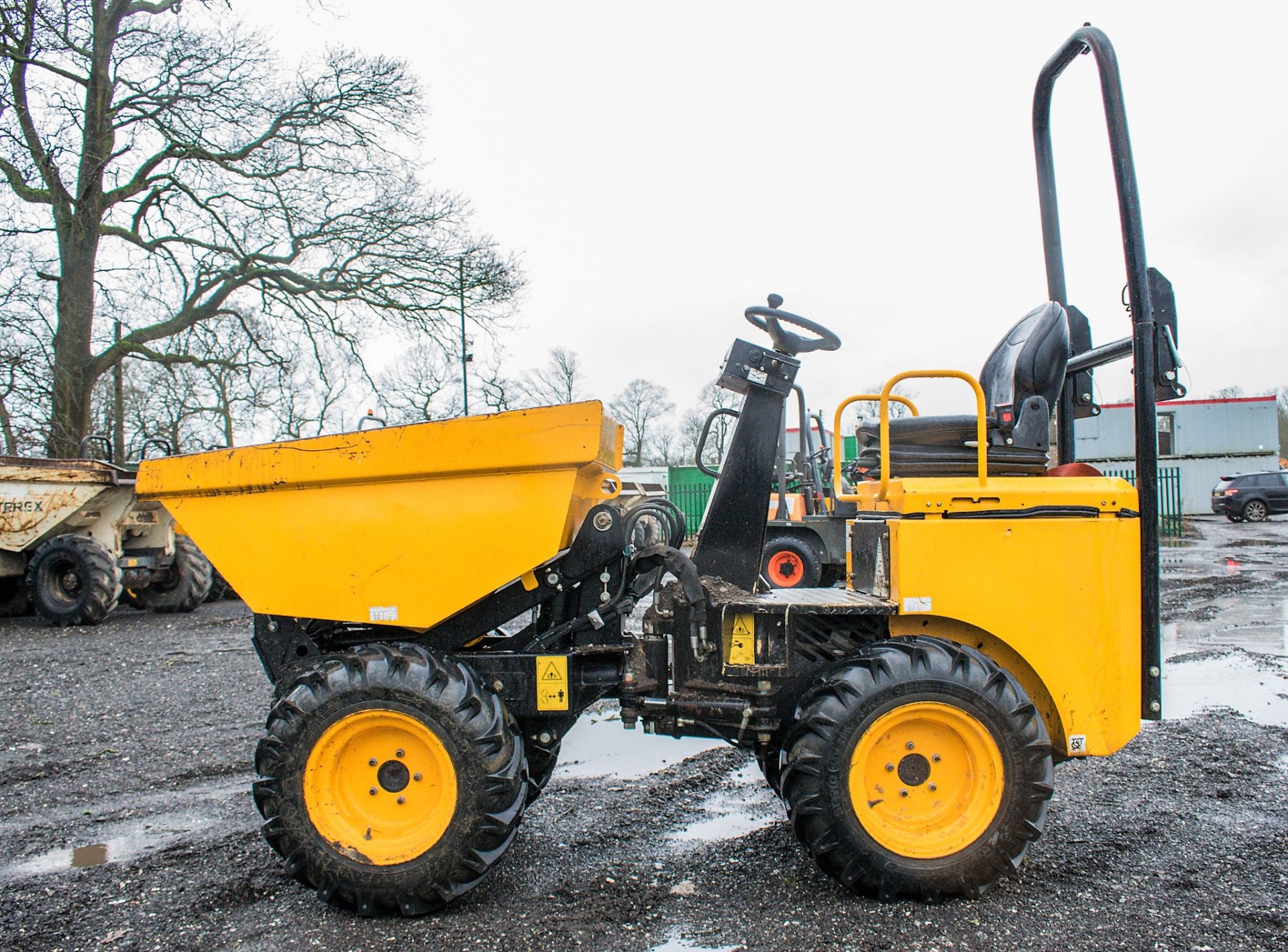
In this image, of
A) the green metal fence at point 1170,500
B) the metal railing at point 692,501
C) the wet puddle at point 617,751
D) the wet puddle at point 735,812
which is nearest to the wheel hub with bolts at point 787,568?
the wet puddle at point 617,751

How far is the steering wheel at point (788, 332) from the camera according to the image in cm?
360

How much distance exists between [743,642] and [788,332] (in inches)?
49.4

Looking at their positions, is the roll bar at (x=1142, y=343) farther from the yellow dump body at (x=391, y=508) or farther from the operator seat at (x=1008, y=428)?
the yellow dump body at (x=391, y=508)

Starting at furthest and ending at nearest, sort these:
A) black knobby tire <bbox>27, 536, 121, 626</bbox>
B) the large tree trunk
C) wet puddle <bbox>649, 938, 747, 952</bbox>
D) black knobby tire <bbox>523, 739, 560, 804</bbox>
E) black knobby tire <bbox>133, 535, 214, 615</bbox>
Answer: the large tree trunk → black knobby tire <bbox>133, 535, 214, 615</bbox> → black knobby tire <bbox>27, 536, 121, 626</bbox> → black knobby tire <bbox>523, 739, 560, 804</bbox> → wet puddle <bbox>649, 938, 747, 952</bbox>

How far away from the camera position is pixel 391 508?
3.28m

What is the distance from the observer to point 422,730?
3094 mm

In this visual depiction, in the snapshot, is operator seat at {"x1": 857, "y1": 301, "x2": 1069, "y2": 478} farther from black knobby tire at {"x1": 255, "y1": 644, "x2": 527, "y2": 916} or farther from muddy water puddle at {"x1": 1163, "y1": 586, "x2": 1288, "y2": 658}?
muddy water puddle at {"x1": 1163, "y1": 586, "x2": 1288, "y2": 658}

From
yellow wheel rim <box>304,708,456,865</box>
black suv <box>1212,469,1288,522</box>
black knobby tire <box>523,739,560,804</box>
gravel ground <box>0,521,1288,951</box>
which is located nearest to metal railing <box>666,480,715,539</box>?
black suv <box>1212,469,1288,522</box>

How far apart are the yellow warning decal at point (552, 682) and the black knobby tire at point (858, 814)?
2.90 feet

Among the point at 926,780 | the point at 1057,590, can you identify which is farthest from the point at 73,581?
the point at 1057,590

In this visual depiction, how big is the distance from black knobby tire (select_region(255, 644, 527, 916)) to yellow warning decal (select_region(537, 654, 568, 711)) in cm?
22

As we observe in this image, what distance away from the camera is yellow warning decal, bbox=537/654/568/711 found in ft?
10.9

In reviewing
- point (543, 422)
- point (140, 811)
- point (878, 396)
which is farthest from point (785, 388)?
point (140, 811)

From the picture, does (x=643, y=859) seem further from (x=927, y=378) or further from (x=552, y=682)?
(x=927, y=378)
